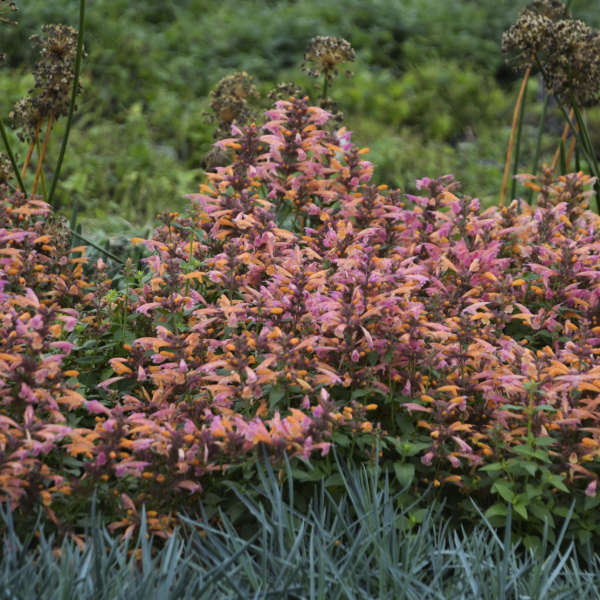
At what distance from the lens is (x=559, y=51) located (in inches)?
151

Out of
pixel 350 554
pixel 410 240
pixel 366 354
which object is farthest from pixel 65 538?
pixel 410 240

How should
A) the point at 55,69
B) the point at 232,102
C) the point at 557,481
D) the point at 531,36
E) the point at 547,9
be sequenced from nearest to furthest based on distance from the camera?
the point at 557,481 → the point at 55,69 → the point at 531,36 → the point at 232,102 → the point at 547,9

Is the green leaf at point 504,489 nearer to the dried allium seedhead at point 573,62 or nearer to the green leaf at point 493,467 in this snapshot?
the green leaf at point 493,467

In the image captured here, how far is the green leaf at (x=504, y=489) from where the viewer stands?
7.70 ft

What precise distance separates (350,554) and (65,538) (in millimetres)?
713

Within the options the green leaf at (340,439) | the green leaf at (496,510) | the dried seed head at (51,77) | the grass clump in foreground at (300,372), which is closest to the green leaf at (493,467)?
the grass clump in foreground at (300,372)

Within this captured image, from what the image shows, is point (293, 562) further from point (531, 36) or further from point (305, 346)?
point (531, 36)

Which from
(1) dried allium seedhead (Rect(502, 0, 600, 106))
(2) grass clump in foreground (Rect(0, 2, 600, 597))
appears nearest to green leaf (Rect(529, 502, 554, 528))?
(2) grass clump in foreground (Rect(0, 2, 600, 597))

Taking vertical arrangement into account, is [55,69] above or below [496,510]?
above

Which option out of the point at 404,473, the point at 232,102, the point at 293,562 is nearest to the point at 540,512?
the point at 404,473

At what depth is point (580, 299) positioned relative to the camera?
2.97m

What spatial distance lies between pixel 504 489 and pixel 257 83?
22.9ft

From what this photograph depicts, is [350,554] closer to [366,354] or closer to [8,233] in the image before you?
[366,354]

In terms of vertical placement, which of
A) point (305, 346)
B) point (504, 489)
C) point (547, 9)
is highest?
point (547, 9)
